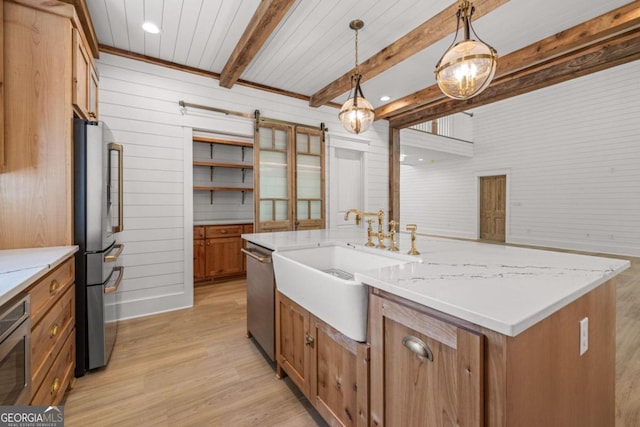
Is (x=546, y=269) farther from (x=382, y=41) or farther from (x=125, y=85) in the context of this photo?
(x=125, y=85)

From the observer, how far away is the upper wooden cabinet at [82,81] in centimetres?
199

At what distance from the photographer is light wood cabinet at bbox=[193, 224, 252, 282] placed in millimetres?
4211

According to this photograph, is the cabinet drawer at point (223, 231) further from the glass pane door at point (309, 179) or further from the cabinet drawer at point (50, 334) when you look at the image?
the cabinet drawer at point (50, 334)

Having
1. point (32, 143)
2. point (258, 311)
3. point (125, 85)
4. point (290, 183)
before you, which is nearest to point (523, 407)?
point (258, 311)

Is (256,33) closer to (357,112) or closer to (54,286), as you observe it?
(357,112)

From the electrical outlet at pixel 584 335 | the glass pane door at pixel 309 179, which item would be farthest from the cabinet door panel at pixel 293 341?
the glass pane door at pixel 309 179

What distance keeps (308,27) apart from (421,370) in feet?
9.53

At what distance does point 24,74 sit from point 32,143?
0.44 m

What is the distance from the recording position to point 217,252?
4359 mm

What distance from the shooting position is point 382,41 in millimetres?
2877

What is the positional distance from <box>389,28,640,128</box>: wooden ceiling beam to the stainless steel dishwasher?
3.79 m

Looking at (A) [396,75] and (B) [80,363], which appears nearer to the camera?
(B) [80,363]

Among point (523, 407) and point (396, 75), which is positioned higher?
point (396, 75)

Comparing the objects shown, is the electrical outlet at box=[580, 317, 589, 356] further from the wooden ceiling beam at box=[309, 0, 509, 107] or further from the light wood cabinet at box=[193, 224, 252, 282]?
the light wood cabinet at box=[193, 224, 252, 282]
